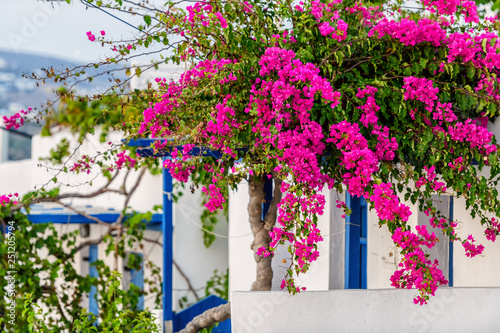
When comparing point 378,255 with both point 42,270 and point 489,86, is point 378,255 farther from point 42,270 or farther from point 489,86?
point 42,270

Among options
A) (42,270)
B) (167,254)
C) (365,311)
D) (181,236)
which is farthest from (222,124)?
(42,270)

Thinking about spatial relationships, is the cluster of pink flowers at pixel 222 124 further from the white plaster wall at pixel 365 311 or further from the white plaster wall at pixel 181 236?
the white plaster wall at pixel 181 236

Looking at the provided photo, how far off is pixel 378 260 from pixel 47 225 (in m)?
4.38

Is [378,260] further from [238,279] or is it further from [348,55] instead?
[348,55]

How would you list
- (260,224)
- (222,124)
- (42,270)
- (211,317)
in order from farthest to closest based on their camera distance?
1. (42,270)
2. (211,317)
3. (260,224)
4. (222,124)

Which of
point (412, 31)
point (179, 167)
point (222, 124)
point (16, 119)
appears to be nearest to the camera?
point (412, 31)

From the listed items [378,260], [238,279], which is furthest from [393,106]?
[238,279]

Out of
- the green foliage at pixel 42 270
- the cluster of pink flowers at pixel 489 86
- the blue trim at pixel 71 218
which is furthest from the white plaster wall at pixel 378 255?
the blue trim at pixel 71 218

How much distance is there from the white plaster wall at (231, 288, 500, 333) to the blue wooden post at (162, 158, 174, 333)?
212cm

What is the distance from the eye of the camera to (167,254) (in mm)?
6406

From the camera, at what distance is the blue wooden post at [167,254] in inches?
251

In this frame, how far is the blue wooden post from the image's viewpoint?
20.9 ft

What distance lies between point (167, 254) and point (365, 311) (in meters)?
2.55

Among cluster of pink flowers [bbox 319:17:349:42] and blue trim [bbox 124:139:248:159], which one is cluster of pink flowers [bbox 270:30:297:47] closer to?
cluster of pink flowers [bbox 319:17:349:42]
